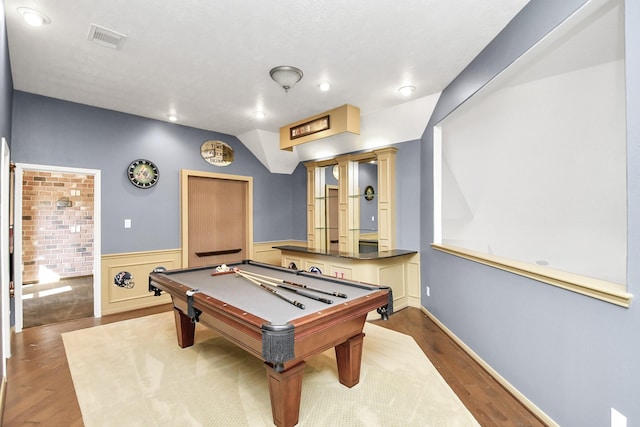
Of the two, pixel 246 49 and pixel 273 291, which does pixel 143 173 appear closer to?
pixel 246 49

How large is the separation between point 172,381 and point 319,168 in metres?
3.83

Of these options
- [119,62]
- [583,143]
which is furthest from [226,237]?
[583,143]

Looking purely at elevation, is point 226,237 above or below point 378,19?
below

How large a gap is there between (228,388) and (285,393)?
73 centimetres

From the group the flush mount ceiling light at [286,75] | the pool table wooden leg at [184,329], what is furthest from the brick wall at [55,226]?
the flush mount ceiling light at [286,75]

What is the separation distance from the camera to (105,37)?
7.56ft

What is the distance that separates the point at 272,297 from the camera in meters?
2.16

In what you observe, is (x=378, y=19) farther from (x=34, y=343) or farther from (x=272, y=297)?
(x=34, y=343)

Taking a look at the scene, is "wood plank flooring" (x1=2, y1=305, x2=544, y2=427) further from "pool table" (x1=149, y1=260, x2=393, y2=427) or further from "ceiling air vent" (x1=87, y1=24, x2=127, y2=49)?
"ceiling air vent" (x1=87, y1=24, x2=127, y2=49)

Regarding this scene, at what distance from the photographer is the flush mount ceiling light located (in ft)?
9.17

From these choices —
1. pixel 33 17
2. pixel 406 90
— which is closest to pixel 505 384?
pixel 406 90

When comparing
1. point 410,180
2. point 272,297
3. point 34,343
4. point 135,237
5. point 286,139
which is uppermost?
point 286,139

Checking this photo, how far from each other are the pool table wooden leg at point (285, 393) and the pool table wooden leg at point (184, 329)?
4.74 ft

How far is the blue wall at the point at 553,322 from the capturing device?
1.29 meters
